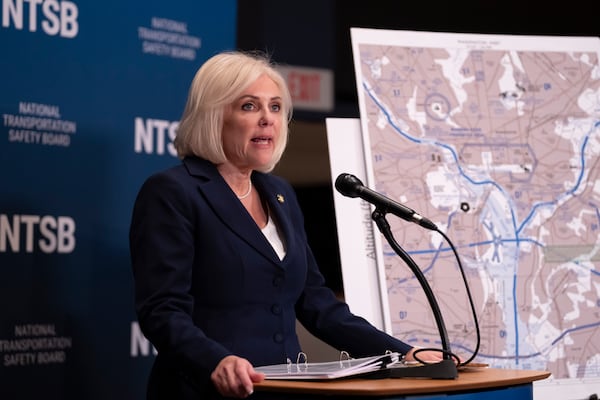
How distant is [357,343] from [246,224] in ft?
1.55

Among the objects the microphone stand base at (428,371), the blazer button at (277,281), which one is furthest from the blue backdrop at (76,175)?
the microphone stand base at (428,371)

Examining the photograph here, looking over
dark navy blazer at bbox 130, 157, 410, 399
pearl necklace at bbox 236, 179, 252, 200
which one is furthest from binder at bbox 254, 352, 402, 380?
pearl necklace at bbox 236, 179, 252, 200

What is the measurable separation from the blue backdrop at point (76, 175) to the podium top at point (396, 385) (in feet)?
3.93

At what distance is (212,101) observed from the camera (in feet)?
9.53

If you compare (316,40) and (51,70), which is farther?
(316,40)

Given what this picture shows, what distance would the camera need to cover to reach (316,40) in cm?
823

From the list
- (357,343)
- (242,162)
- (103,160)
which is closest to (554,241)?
(357,343)

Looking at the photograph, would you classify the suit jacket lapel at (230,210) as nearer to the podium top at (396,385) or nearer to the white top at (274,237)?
the white top at (274,237)

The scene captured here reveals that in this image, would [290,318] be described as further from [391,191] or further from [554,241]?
[554,241]

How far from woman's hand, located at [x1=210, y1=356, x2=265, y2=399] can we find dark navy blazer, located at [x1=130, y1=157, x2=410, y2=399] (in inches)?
5.5

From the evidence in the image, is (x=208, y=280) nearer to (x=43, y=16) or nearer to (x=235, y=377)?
(x=235, y=377)

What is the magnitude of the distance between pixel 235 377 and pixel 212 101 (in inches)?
36.0

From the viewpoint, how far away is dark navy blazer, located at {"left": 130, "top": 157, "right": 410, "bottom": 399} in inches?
103

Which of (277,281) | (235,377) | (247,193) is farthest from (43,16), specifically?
(235,377)
